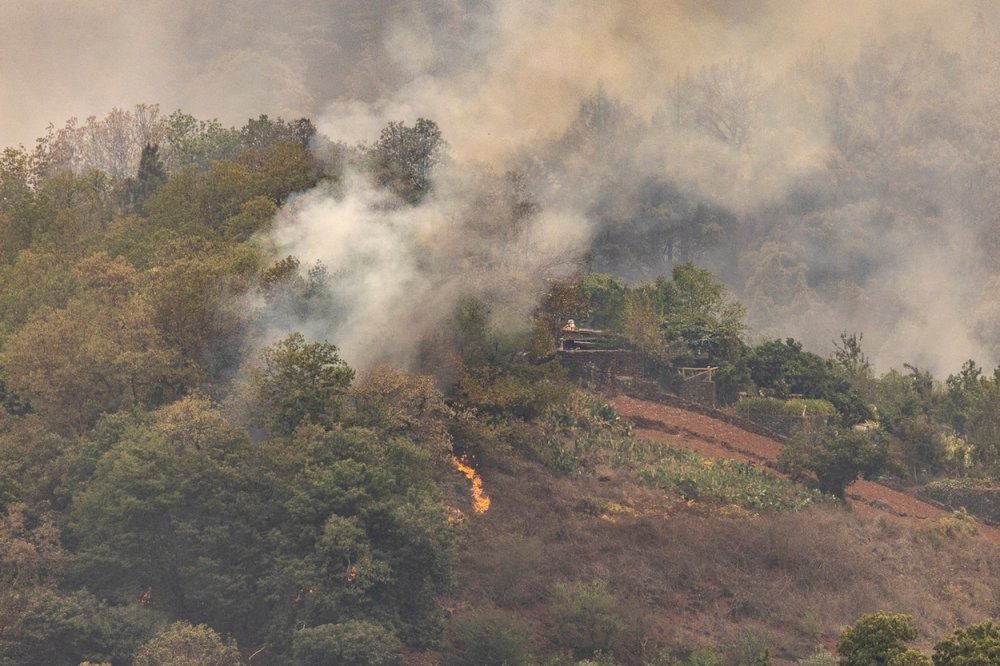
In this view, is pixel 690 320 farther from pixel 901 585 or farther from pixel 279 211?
pixel 901 585

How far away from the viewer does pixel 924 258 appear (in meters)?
119

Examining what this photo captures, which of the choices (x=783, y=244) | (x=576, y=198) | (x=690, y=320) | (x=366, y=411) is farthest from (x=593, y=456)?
(x=783, y=244)

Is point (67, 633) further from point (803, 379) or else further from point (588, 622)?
point (803, 379)

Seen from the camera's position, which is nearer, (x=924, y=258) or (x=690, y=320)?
(x=690, y=320)

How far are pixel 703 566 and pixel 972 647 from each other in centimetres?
1619

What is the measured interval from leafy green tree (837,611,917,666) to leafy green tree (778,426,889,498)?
69.2 ft

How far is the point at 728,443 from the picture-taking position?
234 feet

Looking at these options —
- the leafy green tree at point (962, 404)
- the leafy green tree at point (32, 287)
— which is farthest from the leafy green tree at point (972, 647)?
the leafy green tree at point (32, 287)

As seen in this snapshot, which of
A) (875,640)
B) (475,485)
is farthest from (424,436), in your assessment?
(875,640)

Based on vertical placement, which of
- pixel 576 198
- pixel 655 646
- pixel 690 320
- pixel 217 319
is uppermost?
pixel 576 198

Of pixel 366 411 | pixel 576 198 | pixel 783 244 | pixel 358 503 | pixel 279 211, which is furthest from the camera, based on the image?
pixel 783 244

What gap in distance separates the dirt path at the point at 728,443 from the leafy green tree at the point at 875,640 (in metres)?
21.7

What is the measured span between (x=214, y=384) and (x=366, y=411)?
654 cm

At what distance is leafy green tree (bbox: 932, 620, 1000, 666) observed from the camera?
142 ft
